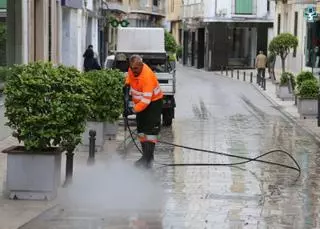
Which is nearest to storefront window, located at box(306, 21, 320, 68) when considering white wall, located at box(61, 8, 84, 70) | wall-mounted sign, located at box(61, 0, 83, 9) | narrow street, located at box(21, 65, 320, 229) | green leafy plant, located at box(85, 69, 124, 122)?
white wall, located at box(61, 8, 84, 70)

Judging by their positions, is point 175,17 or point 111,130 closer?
point 111,130

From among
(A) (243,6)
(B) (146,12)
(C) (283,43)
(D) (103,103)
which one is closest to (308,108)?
(D) (103,103)

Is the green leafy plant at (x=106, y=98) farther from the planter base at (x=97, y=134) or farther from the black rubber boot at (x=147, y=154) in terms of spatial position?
the black rubber boot at (x=147, y=154)

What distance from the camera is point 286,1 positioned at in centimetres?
4644

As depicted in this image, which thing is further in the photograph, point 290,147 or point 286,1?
point 286,1

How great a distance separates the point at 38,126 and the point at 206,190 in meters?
2.59

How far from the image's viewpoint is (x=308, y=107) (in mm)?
20875

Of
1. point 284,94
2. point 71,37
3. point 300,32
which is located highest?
point 300,32

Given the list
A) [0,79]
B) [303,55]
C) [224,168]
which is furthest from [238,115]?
[303,55]

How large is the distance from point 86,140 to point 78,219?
551 cm

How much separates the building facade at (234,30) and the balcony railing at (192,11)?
0.60 ft

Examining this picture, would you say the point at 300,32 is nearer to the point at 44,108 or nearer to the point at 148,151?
the point at 148,151

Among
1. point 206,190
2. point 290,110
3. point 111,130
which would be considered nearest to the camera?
point 206,190

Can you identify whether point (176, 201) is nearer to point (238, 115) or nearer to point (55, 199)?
point (55, 199)
